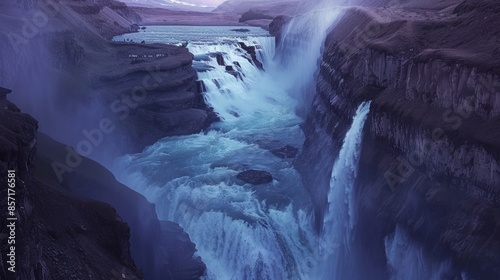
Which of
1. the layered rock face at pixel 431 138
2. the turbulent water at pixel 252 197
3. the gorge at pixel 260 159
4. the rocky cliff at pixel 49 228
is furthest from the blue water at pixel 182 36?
the rocky cliff at pixel 49 228

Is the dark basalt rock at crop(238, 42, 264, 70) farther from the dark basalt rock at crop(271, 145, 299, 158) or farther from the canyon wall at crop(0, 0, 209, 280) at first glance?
the dark basalt rock at crop(271, 145, 299, 158)

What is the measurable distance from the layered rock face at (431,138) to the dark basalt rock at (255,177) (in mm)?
1961

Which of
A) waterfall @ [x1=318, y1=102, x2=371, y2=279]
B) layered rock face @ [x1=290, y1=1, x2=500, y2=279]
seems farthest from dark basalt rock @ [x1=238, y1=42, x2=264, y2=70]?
waterfall @ [x1=318, y1=102, x2=371, y2=279]

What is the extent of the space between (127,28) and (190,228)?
39.5 m

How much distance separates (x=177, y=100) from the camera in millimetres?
27969

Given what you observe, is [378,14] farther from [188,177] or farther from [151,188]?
[151,188]

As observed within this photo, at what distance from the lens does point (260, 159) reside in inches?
977

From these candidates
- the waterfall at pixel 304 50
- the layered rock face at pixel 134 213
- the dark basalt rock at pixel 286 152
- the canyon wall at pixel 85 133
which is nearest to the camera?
the canyon wall at pixel 85 133

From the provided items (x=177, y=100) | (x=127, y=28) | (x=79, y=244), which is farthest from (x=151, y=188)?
(x=127, y=28)

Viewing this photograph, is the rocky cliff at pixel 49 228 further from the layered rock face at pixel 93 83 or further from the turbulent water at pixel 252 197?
the layered rock face at pixel 93 83

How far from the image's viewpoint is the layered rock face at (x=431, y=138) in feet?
38.4

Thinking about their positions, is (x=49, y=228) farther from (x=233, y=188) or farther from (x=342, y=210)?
(x=233, y=188)

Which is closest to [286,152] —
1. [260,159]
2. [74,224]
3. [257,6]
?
[260,159]

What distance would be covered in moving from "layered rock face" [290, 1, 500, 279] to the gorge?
0.05 meters
